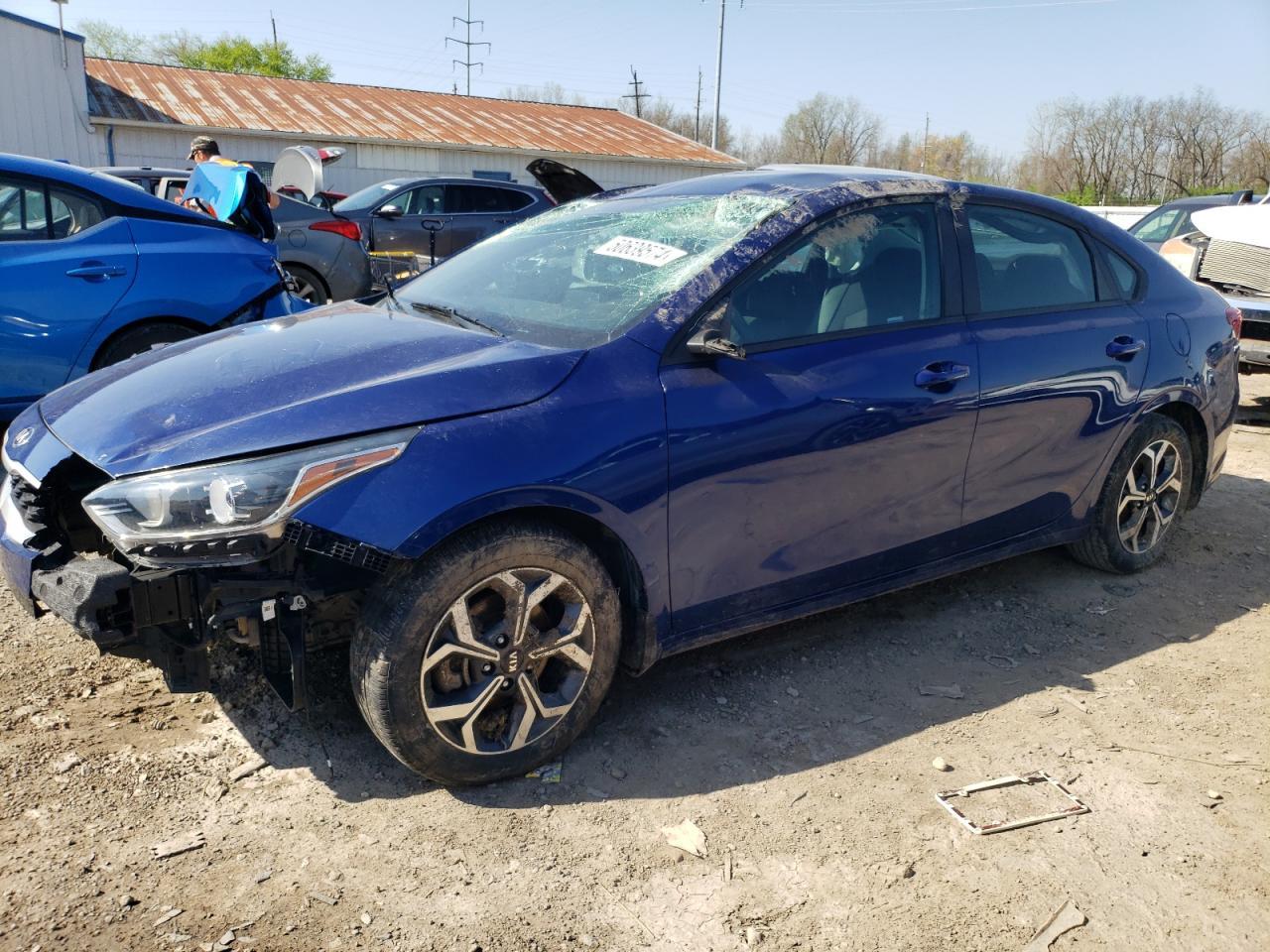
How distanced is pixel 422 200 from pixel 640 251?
1185 centimetres

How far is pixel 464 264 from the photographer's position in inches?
156

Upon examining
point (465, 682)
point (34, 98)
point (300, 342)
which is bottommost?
point (465, 682)

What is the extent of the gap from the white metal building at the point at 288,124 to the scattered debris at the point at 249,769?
68.4 ft

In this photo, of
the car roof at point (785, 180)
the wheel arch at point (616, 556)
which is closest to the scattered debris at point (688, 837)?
the wheel arch at point (616, 556)

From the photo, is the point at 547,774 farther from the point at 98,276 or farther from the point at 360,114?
the point at 360,114

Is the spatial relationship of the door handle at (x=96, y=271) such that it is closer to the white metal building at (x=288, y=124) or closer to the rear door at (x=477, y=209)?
the rear door at (x=477, y=209)

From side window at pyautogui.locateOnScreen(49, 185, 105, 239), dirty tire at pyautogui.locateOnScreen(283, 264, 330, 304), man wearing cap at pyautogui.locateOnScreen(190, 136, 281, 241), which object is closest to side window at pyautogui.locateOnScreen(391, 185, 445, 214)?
dirty tire at pyautogui.locateOnScreen(283, 264, 330, 304)

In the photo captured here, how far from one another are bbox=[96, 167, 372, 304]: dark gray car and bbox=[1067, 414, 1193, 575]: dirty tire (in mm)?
7749

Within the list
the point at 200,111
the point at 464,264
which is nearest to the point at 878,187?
the point at 464,264

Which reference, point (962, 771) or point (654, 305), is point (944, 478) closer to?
point (962, 771)

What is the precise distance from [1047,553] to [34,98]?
22.4 meters

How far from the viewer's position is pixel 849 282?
11.3 feet

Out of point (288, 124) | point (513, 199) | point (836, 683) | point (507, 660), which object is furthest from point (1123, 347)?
point (288, 124)

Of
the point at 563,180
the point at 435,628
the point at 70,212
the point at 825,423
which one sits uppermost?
the point at 563,180
